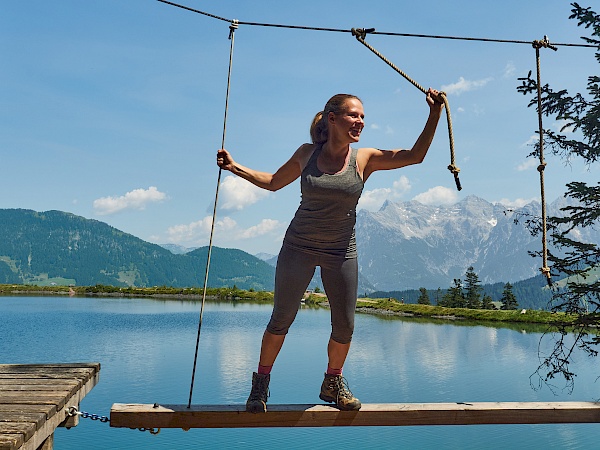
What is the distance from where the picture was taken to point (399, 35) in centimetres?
351

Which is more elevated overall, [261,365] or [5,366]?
[261,365]

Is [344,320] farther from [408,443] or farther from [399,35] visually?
[408,443]

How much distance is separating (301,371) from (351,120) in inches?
582

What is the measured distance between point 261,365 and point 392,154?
53.4 inches

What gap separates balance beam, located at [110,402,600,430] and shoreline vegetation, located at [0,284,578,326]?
7248mm

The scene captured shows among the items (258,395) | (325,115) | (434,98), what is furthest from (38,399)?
(434,98)

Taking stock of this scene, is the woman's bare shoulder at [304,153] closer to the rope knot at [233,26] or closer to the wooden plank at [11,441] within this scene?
the rope knot at [233,26]

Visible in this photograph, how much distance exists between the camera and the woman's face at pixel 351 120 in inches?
124

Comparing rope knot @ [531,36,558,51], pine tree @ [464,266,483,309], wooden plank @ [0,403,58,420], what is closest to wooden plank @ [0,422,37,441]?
wooden plank @ [0,403,58,420]

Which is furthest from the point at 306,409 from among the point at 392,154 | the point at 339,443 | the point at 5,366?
the point at 339,443

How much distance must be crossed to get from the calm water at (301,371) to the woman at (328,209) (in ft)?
27.2

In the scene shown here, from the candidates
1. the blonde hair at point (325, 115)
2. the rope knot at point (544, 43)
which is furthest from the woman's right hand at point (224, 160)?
the rope knot at point (544, 43)

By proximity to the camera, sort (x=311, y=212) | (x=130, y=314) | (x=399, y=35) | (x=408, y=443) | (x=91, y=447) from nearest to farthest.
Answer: (x=311, y=212) → (x=399, y=35) → (x=91, y=447) → (x=408, y=443) → (x=130, y=314)

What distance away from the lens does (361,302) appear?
41562mm
